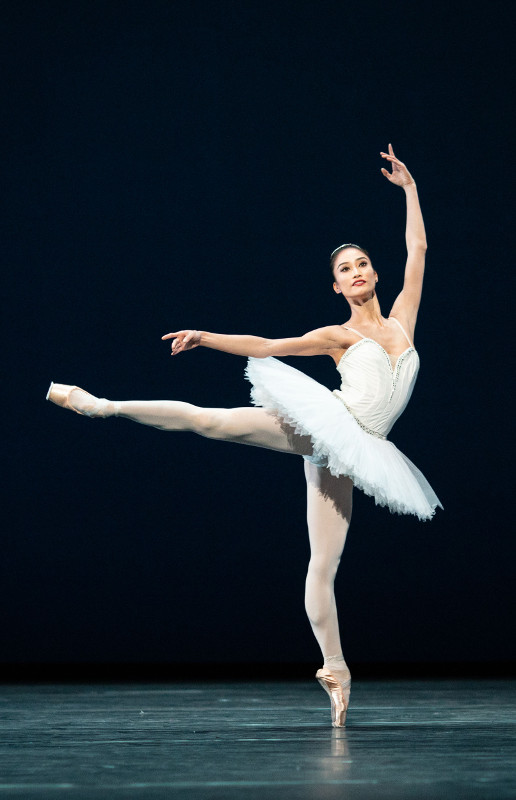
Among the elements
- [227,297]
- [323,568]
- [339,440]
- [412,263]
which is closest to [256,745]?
[323,568]

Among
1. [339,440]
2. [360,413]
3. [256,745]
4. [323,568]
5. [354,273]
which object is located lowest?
[256,745]

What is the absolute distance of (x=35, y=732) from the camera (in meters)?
2.64

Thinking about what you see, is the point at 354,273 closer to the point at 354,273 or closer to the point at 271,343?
the point at 354,273

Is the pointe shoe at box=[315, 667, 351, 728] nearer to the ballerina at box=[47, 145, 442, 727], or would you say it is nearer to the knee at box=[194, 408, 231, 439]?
the ballerina at box=[47, 145, 442, 727]

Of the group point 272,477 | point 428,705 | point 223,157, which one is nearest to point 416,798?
point 428,705

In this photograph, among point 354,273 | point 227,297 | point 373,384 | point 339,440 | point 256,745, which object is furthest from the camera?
point 227,297

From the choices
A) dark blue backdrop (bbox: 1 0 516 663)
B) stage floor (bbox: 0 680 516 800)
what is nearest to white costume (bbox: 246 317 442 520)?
stage floor (bbox: 0 680 516 800)

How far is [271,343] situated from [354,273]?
0.37m

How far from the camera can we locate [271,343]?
2967 mm

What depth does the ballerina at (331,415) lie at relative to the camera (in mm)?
2814

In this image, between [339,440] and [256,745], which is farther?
[339,440]

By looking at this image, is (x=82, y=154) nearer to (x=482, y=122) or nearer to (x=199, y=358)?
(x=199, y=358)

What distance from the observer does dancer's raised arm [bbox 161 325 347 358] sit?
2.85 m

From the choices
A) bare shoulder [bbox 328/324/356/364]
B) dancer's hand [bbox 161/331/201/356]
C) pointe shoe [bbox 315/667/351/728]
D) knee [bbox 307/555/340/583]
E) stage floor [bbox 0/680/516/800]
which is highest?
bare shoulder [bbox 328/324/356/364]
